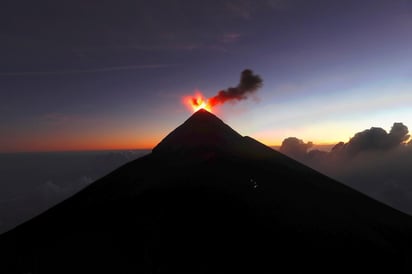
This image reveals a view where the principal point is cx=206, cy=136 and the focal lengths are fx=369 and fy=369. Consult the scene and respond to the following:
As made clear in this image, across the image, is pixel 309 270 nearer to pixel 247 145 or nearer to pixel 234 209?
pixel 234 209

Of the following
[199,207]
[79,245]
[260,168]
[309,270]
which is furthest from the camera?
[260,168]

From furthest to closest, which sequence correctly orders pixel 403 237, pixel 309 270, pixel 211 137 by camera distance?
pixel 211 137 < pixel 403 237 < pixel 309 270

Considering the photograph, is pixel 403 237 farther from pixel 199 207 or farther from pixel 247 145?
pixel 247 145

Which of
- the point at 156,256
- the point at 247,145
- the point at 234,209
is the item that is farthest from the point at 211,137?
the point at 156,256

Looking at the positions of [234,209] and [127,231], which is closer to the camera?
[127,231]

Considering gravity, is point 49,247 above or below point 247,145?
below

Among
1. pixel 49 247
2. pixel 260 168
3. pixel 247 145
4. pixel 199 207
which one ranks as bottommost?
pixel 49 247
